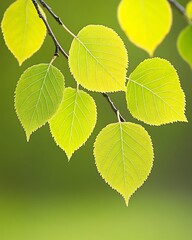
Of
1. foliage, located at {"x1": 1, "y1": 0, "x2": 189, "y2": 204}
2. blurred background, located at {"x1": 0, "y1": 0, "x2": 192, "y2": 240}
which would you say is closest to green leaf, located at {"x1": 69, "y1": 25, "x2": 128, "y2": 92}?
foliage, located at {"x1": 1, "y1": 0, "x2": 189, "y2": 204}

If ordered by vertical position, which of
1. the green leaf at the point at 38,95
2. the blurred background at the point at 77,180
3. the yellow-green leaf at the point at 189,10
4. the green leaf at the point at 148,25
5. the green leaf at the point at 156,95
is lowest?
the blurred background at the point at 77,180

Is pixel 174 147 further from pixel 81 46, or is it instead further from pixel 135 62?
pixel 81 46

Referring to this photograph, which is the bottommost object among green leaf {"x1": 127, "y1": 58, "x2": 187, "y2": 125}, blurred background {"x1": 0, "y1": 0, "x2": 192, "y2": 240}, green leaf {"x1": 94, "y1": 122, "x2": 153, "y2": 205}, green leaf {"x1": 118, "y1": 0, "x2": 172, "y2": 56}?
blurred background {"x1": 0, "y1": 0, "x2": 192, "y2": 240}

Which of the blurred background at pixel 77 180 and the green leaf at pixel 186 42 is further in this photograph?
the blurred background at pixel 77 180

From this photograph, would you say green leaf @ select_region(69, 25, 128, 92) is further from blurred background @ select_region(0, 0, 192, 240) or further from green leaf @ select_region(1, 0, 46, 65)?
blurred background @ select_region(0, 0, 192, 240)

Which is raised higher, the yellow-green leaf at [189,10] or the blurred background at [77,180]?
the yellow-green leaf at [189,10]

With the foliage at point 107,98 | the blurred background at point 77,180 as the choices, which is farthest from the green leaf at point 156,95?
the blurred background at point 77,180

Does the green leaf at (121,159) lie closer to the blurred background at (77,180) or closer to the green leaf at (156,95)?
the green leaf at (156,95)
